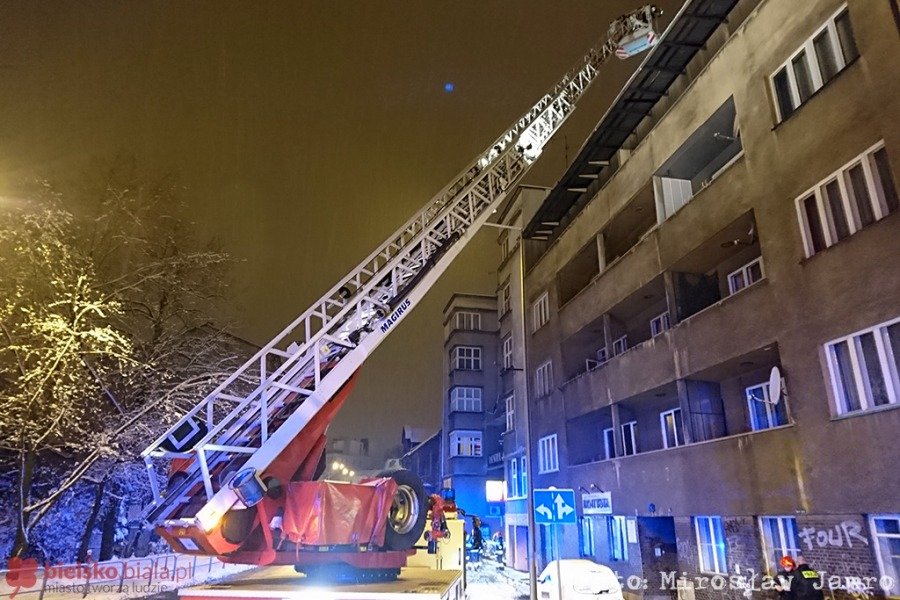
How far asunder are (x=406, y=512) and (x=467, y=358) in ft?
120

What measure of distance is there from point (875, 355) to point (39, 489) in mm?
30726

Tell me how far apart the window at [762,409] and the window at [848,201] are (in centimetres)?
451

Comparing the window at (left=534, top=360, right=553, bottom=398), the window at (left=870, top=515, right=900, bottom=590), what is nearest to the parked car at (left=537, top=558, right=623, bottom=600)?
the window at (left=870, top=515, right=900, bottom=590)

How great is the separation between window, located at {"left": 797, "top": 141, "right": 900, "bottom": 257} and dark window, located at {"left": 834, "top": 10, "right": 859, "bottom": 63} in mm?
2539

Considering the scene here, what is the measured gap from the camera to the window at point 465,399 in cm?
4447

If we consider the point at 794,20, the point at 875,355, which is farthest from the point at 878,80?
the point at 875,355

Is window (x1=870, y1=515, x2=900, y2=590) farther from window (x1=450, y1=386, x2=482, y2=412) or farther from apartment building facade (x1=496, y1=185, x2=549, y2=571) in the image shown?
window (x1=450, y1=386, x2=482, y2=412)

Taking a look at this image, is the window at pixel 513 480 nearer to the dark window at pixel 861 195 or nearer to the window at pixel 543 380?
the window at pixel 543 380

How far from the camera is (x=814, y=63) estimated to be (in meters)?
13.2

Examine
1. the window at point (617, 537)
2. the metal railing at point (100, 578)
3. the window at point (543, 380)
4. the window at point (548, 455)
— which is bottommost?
the metal railing at point (100, 578)

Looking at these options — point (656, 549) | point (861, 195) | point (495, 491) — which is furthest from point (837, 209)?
point (495, 491)

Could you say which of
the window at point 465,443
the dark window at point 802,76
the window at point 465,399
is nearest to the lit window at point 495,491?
the window at point 465,443

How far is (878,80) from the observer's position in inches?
441

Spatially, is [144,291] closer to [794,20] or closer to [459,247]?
[459,247]
